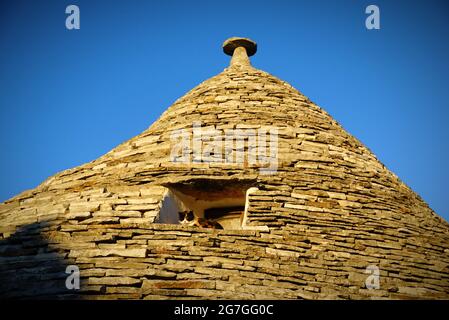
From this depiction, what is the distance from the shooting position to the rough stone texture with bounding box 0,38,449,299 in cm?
370

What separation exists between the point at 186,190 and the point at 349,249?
2034 mm

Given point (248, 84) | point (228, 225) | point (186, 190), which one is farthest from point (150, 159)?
point (248, 84)

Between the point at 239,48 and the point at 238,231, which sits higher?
the point at 239,48

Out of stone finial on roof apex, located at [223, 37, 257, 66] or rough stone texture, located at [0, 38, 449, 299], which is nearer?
rough stone texture, located at [0, 38, 449, 299]

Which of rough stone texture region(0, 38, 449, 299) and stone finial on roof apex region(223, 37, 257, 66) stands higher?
stone finial on roof apex region(223, 37, 257, 66)

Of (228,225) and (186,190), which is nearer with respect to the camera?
(186,190)

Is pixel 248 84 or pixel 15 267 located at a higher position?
pixel 248 84

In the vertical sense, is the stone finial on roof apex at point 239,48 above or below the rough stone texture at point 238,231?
above

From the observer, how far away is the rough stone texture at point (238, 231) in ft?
12.1

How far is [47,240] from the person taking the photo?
4188mm

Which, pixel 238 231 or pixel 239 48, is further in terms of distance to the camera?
pixel 239 48

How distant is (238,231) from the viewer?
4289mm

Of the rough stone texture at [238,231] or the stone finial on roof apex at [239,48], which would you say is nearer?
the rough stone texture at [238,231]
